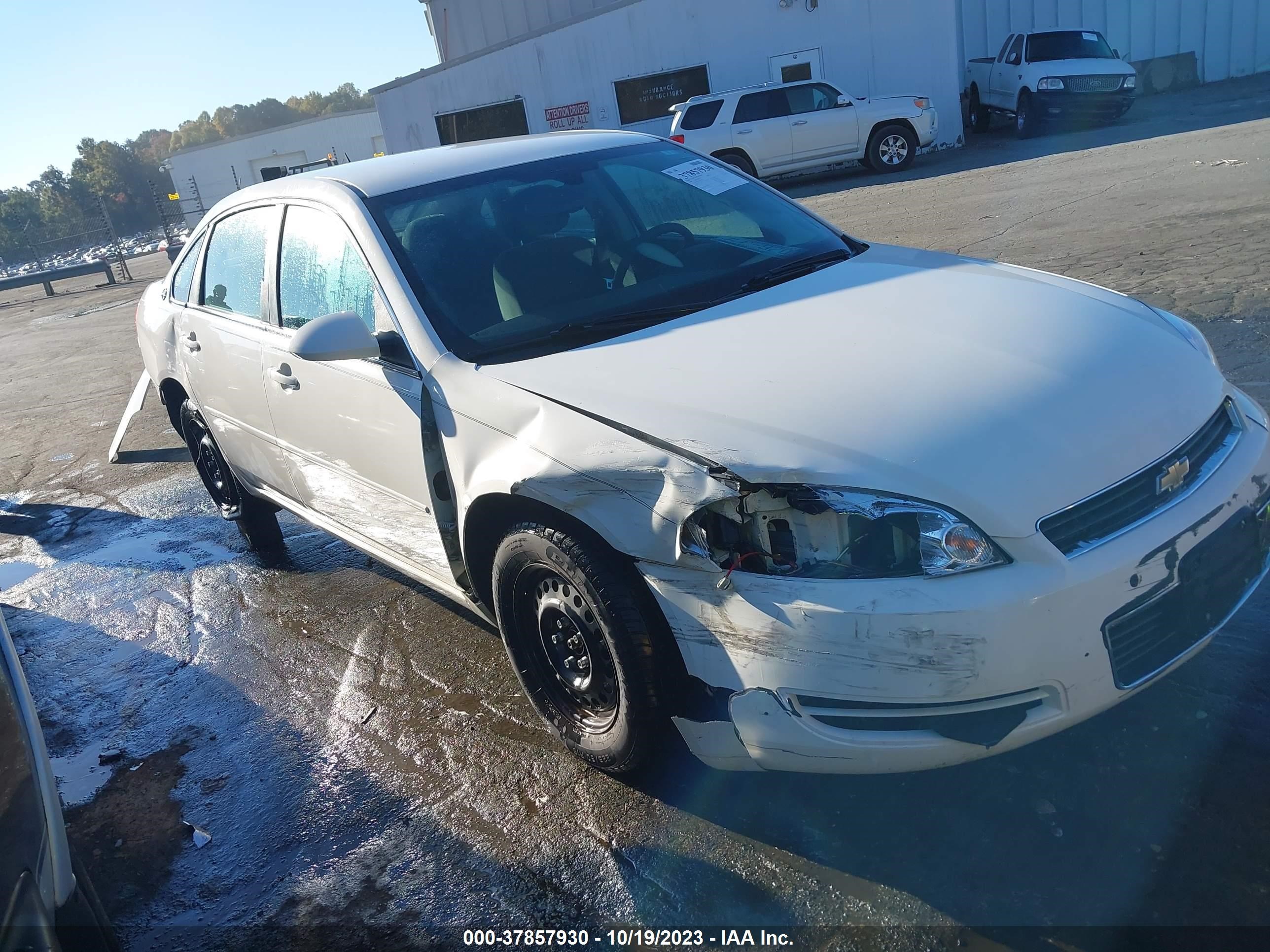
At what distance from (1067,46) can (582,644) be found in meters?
19.4

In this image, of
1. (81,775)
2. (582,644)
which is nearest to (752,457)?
(582,644)

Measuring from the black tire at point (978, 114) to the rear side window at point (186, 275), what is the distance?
19453 mm

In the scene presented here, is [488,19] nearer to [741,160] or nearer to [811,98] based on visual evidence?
[741,160]

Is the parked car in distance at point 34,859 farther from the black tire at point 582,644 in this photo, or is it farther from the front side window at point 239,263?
the front side window at point 239,263

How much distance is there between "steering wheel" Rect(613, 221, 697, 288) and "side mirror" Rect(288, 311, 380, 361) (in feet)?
2.81

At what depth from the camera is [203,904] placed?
2844 mm

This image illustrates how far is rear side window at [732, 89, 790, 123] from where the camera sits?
17.2 meters

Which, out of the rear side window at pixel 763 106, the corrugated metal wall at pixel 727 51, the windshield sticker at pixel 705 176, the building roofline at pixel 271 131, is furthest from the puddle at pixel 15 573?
the building roofline at pixel 271 131

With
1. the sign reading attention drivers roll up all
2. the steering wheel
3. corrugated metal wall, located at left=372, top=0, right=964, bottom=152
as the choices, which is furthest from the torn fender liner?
the sign reading attention drivers roll up all

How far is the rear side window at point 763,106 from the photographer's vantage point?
17250 mm

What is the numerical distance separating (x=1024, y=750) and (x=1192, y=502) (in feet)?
2.73

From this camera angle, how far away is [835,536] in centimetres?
229

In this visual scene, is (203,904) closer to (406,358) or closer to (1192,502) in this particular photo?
(406,358)

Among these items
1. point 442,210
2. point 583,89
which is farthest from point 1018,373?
point 583,89
